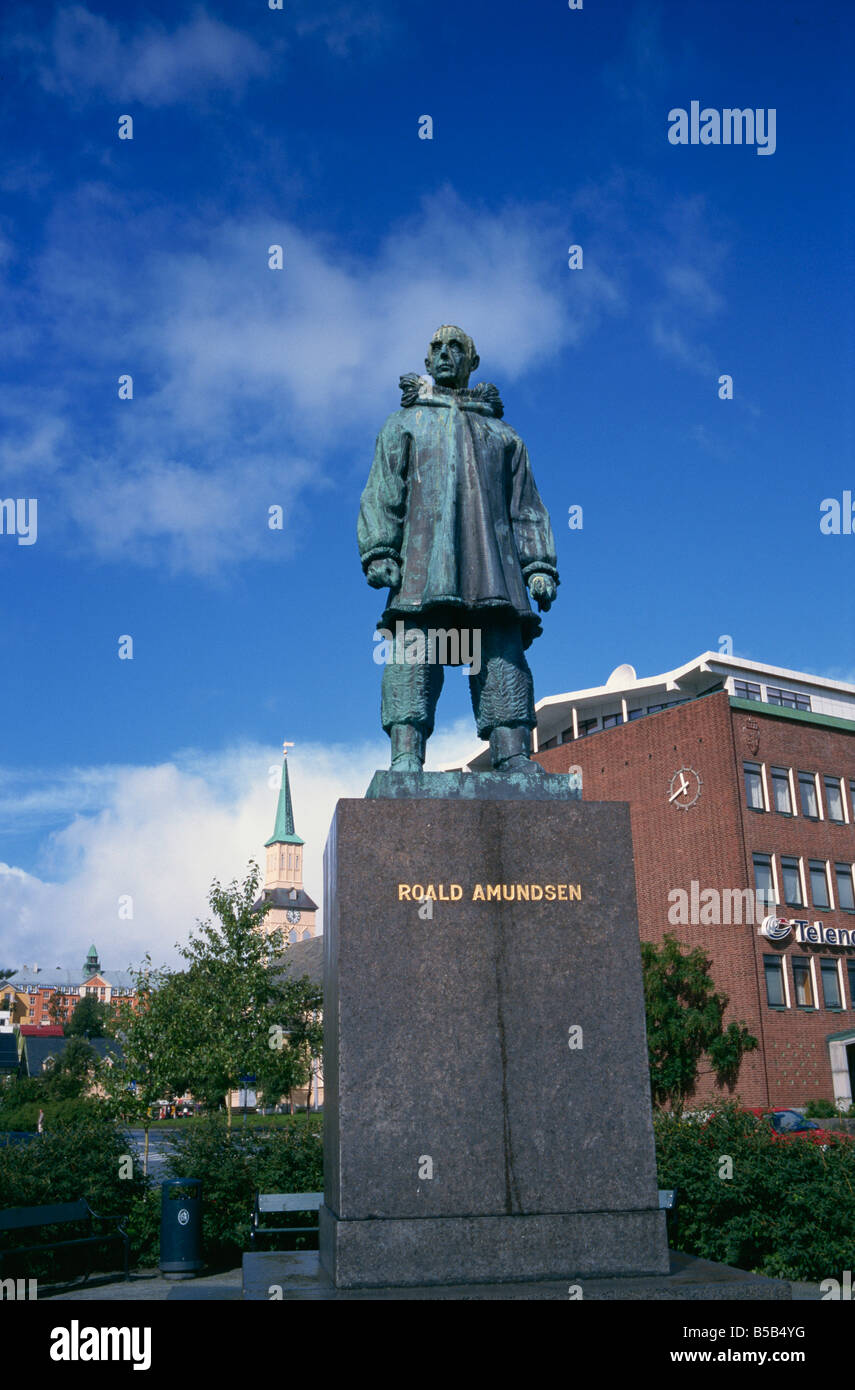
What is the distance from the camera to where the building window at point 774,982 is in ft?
137

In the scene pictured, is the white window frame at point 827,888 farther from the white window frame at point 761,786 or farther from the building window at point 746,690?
the building window at point 746,690

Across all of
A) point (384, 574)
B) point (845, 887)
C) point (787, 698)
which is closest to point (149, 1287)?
point (384, 574)

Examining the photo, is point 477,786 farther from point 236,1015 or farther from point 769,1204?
point 236,1015

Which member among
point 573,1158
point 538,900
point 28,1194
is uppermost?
point 538,900

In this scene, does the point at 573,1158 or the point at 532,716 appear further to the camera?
the point at 532,716

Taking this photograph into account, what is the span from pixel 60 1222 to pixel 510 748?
24.2 ft

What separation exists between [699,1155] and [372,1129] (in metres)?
5.78

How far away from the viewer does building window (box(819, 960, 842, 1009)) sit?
4325 cm

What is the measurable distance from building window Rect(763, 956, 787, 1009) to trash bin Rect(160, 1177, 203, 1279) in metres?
34.2

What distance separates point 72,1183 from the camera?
39.8 feet

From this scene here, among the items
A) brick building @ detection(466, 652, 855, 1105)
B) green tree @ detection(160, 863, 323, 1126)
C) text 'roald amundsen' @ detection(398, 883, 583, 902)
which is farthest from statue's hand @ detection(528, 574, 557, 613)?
brick building @ detection(466, 652, 855, 1105)
